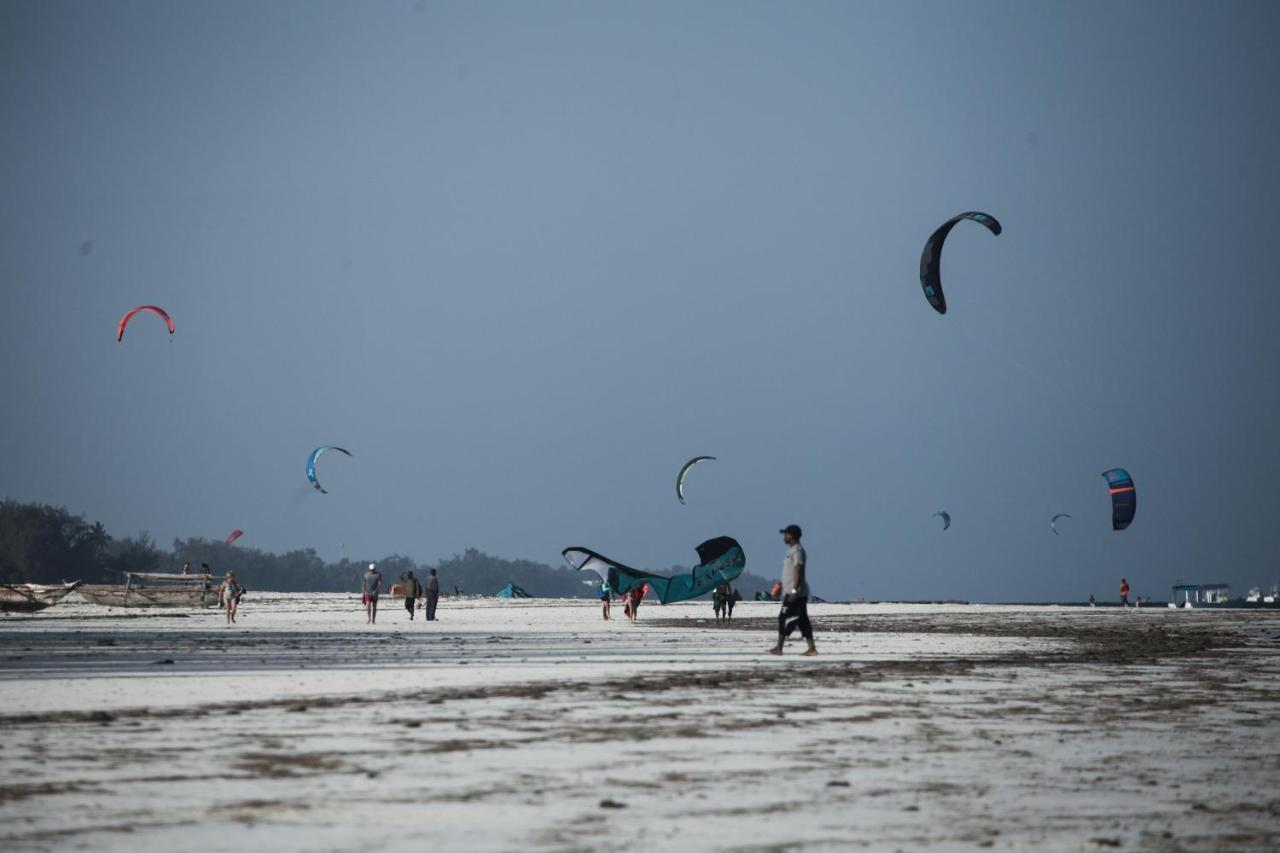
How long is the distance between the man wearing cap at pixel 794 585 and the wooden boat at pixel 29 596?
3457cm

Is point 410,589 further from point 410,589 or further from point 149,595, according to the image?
point 149,595

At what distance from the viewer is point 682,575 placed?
5634 centimetres

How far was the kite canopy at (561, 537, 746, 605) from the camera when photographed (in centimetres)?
5159

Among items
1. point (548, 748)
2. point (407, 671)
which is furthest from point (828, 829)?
point (407, 671)

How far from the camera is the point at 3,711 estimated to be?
1279 centimetres

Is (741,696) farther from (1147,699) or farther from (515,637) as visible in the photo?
(515,637)

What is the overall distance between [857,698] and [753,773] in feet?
19.9

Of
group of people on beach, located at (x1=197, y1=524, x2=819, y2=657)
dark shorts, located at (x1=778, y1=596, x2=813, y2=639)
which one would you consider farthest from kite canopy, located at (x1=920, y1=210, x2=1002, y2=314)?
dark shorts, located at (x1=778, y1=596, x2=813, y2=639)

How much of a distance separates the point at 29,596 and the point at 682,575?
23.5 meters

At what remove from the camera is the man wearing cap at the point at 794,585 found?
22875mm

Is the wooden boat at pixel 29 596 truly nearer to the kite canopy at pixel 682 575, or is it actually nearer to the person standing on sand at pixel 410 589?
the person standing on sand at pixel 410 589

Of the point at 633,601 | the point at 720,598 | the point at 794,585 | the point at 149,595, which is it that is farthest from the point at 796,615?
the point at 149,595

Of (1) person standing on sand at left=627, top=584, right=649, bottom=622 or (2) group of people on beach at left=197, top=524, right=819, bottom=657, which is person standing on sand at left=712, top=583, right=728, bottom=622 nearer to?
(2) group of people on beach at left=197, top=524, right=819, bottom=657

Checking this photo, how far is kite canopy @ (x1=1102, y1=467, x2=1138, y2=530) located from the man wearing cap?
1979 inches
